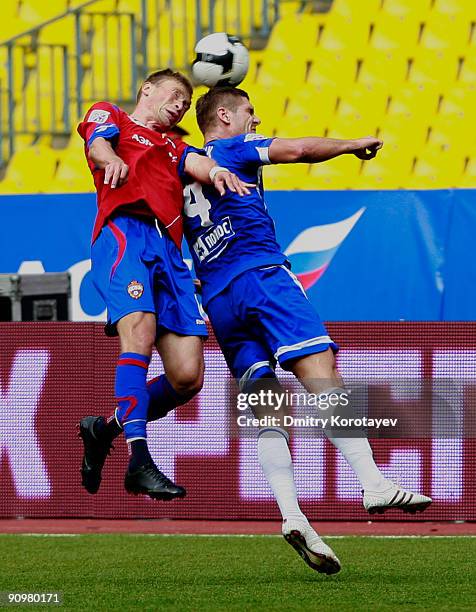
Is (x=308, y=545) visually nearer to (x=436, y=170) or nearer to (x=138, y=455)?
(x=138, y=455)

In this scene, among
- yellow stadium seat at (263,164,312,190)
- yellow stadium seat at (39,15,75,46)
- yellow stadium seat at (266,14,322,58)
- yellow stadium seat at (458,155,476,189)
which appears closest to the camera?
yellow stadium seat at (458,155,476,189)

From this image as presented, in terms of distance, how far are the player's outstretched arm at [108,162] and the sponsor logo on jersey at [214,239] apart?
0.52 meters

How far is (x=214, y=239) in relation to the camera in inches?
243

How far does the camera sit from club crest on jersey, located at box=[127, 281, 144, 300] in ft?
19.4

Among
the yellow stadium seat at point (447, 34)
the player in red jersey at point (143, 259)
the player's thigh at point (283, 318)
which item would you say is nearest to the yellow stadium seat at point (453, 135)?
the yellow stadium seat at point (447, 34)

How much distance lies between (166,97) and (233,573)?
2.22 meters

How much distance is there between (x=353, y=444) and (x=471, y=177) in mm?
5664

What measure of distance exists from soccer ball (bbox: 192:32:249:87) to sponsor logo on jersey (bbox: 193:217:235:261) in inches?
45.5

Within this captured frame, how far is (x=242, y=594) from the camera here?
5.80 metres

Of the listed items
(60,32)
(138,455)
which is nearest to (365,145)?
(138,455)

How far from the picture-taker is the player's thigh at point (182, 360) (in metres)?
6.05

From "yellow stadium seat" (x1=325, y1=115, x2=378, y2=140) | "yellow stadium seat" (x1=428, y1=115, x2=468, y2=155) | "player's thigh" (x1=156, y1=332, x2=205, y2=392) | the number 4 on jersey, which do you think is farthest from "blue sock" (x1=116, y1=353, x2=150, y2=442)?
"yellow stadium seat" (x1=325, y1=115, x2=378, y2=140)

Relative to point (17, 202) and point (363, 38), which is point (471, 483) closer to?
point (17, 202)

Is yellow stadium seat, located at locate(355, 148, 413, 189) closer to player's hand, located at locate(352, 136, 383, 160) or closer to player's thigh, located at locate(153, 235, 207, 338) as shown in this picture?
player's thigh, located at locate(153, 235, 207, 338)
